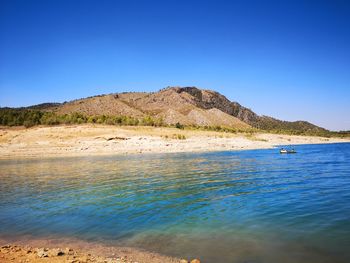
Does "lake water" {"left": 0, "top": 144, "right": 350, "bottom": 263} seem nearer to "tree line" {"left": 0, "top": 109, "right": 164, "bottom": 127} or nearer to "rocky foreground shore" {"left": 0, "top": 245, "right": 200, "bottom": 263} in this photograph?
"rocky foreground shore" {"left": 0, "top": 245, "right": 200, "bottom": 263}

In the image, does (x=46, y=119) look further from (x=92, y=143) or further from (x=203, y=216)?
(x=203, y=216)

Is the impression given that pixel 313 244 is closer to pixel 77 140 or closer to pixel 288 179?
pixel 288 179

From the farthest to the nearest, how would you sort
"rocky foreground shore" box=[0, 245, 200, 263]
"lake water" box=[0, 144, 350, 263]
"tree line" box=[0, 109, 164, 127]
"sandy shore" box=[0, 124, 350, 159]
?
"tree line" box=[0, 109, 164, 127] < "sandy shore" box=[0, 124, 350, 159] < "lake water" box=[0, 144, 350, 263] < "rocky foreground shore" box=[0, 245, 200, 263]

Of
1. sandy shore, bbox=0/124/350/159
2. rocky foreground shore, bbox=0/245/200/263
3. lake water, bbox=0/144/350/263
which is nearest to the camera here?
rocky foreground shore, bbox=0/245/200/263

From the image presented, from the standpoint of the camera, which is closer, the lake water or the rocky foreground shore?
the rocky foreground shore

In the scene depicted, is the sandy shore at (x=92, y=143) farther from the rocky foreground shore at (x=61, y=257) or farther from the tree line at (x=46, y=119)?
the rocky foreground shore at (x=61, y=257)

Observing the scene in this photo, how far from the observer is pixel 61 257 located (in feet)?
32.4

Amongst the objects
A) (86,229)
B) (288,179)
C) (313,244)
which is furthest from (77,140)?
(313,244)

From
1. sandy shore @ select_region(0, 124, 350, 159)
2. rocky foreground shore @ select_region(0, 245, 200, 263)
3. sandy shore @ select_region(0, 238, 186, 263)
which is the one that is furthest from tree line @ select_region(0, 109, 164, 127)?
rocky foreground shore @ select_region(0, 245, 200, 263)

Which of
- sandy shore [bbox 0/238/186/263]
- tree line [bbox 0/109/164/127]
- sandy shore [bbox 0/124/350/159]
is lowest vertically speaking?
sandy shore [bbox 0/238/186/263]

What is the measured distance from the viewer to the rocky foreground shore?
9531mm

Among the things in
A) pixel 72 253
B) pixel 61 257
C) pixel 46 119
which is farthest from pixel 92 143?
pixel 61 257

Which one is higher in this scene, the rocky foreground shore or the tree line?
the tree line

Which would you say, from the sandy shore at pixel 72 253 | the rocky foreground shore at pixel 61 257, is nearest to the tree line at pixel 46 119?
the sandy shore at pixel 72 253
